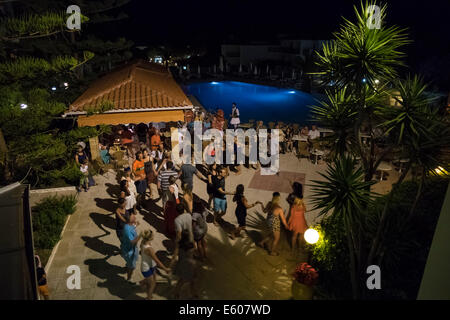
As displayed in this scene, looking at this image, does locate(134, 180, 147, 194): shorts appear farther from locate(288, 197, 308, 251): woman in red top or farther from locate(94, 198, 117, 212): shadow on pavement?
locate(288, 197, 308, 251): woman in red top

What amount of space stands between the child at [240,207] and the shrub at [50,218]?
176 inches

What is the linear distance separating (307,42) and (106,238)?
165 ft

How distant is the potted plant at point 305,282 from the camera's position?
5586 mm

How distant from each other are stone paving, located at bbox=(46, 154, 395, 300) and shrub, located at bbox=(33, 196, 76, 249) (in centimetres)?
22

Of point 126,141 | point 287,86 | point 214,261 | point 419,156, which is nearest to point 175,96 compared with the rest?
point 126,141

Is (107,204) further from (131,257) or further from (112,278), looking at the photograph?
(131,257)

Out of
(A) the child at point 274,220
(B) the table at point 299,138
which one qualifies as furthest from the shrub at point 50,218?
(B) the table at point 299,138

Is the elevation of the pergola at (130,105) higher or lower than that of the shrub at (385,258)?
higher

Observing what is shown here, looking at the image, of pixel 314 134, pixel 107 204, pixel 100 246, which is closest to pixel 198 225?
pixel 100 246

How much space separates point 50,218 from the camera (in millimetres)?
8656

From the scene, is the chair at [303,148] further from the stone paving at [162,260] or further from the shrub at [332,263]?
the shrub at [332,263]

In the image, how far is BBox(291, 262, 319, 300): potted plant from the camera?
5586 millimetres

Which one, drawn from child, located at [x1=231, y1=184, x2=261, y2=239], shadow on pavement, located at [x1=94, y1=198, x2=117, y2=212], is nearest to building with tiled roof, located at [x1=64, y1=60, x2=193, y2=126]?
shadow on pavement, located at [x1=94, y1=198, x2=117, y2=212]

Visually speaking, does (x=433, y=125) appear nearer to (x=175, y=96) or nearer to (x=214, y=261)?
(x=214, y=261)
